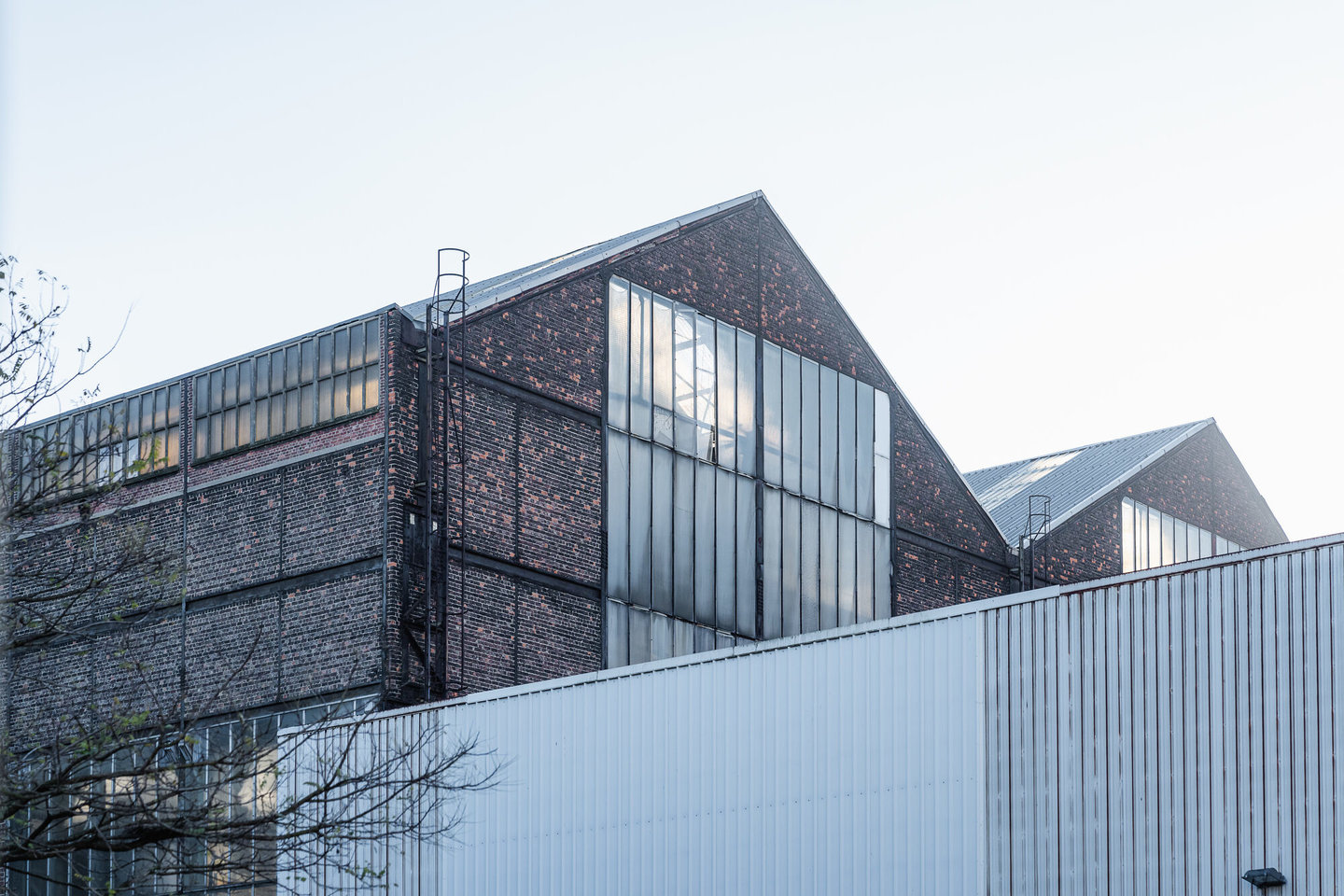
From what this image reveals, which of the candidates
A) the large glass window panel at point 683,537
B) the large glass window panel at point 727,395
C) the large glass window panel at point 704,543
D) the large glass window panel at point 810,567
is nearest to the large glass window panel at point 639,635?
the large glass window panel at point 683,537

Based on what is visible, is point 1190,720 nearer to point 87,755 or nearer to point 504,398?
point 87,755

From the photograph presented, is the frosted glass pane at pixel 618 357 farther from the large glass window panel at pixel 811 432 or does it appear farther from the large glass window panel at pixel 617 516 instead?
the large glass window panel at pixel 811 432

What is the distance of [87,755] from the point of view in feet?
50.3

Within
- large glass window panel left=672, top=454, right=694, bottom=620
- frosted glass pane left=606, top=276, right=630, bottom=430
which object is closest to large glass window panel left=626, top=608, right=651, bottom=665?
large glass window panel left=672, top=454, right=694, bottom=620

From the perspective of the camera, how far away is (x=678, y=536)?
33.6 metres

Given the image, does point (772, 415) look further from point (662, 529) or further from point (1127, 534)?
point (1127, 534)

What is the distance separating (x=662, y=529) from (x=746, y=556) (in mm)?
2208

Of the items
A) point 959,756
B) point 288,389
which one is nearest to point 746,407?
point 288,389

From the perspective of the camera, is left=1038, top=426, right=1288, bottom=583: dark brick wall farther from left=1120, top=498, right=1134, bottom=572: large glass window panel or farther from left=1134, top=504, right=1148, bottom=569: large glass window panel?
left=1134, top=504, right=1148, bottom=569: large glass window panel

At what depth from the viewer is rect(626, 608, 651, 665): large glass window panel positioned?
1270 inches

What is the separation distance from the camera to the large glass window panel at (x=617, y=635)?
1253 inches

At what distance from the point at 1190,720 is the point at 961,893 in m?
3.26

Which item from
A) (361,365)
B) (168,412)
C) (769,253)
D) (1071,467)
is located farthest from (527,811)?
(1071,467)

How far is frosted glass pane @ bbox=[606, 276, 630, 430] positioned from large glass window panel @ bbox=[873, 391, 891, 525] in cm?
704
